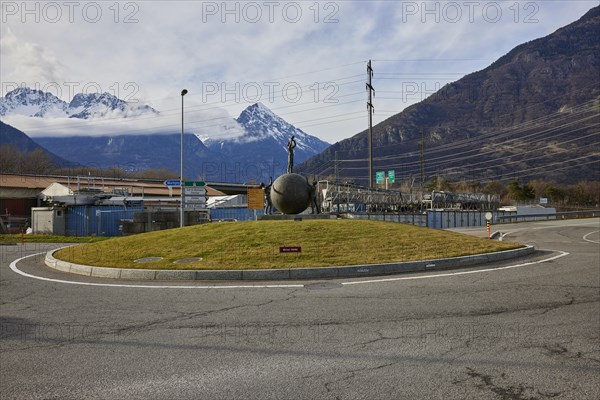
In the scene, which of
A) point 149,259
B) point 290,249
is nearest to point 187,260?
point 149,259

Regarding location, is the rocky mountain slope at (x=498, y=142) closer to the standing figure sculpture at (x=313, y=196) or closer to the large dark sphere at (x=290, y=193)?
the standing figure sculpture at (x=313, y=196)

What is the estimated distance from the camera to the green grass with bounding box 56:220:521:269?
40.3 feet

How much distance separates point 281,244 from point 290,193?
24.0 feet

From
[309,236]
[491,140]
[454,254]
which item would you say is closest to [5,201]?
[309,236]

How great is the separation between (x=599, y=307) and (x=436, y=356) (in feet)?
13.7

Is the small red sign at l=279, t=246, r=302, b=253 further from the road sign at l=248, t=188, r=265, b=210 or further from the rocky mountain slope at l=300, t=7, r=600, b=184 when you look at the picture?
the rocky mountain slope at l=300, t=7, r=600, b=184

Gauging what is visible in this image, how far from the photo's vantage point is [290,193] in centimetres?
2106

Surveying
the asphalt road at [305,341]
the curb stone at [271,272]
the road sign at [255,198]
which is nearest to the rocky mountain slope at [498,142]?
the road sign at [255,198]

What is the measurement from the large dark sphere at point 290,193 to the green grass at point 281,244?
3906 millimetres

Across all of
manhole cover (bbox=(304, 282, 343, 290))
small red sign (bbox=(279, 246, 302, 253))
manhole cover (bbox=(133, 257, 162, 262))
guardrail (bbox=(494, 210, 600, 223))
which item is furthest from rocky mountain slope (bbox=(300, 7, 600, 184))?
manhole cover (bbox=(304, 282, 343, 290))

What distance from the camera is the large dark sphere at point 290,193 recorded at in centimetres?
2109

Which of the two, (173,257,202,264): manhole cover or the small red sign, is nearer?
(173,257,202,264): manhole cover

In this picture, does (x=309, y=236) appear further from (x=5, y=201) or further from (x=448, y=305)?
(x=5, y=201)

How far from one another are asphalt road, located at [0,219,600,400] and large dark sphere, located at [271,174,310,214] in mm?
11315
